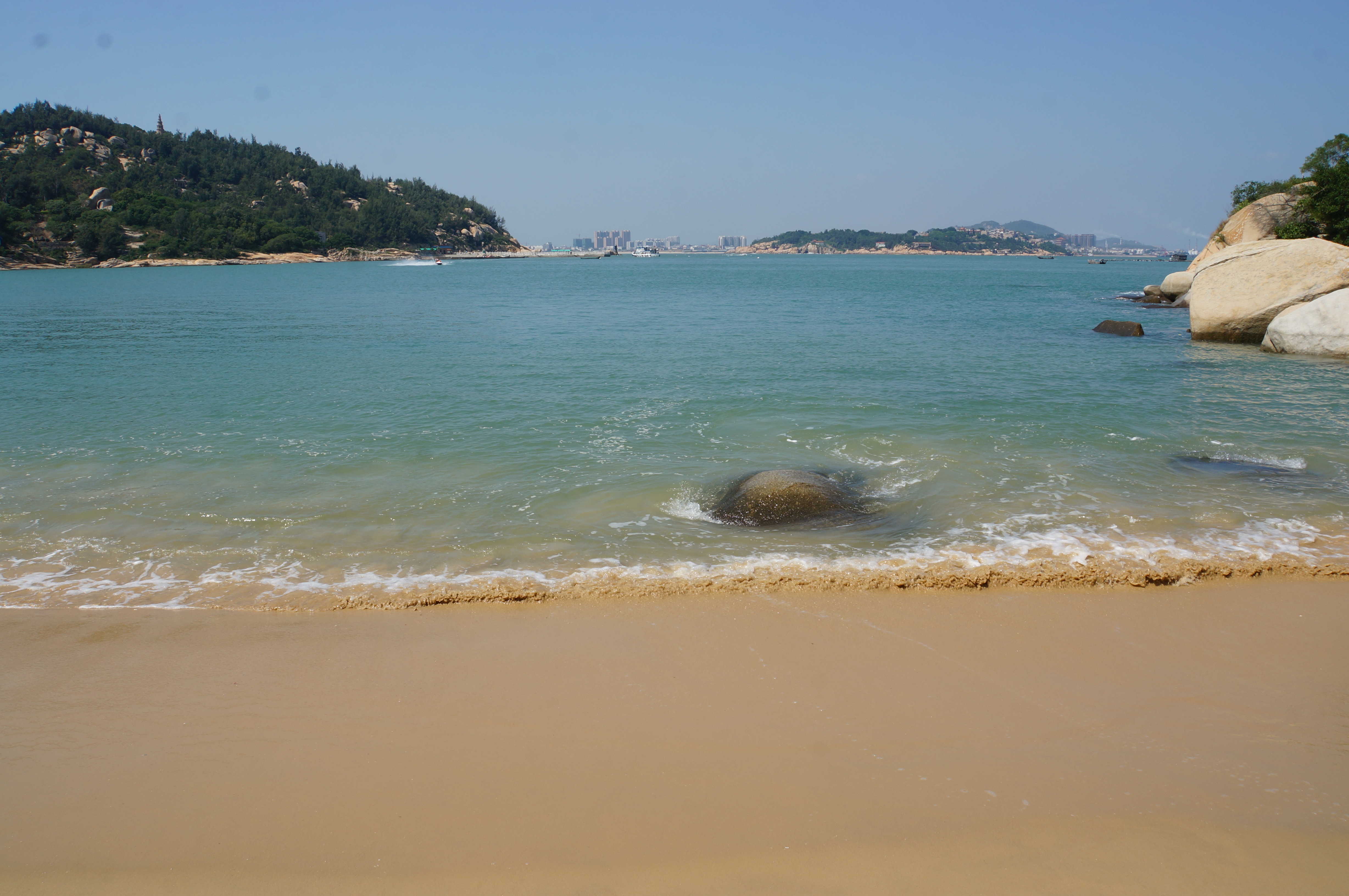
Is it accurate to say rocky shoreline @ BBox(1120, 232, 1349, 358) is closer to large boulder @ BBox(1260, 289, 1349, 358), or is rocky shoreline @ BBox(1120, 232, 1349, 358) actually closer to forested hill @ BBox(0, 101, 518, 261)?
large boulder @ BBox(1260, 289, 1349, 358)

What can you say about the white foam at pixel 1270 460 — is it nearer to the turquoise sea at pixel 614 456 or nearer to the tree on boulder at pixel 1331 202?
the turquoise sea at pixel 614 456

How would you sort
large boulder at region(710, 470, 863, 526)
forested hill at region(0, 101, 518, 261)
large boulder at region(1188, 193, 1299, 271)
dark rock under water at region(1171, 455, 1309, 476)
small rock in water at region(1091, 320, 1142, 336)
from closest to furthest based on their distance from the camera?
1. large boulder at region(710, 470, 863, 526)
2. dark rock under water at region(1171, 455, 1309, 476)
3. small rock in water at region(1091, 320, 1142, 336)
4. large boulder at region(1188, 193, 1299, 271)
5. forested hill at region(0, 101, 518, 261)

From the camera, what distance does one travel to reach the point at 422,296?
179ft

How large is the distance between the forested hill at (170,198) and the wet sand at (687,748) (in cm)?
13260

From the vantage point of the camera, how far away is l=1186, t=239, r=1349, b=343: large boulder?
19.8m

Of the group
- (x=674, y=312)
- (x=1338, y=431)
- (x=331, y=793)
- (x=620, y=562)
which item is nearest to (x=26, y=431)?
(x=620, y=562)

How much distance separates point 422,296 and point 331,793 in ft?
180

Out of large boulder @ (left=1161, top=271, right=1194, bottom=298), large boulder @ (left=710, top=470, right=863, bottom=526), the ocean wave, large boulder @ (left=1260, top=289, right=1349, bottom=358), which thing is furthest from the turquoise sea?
large boulder @ (left=1161, top=271, right=1194, bottom=298)

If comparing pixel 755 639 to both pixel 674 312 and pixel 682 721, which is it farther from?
pixel 674 312

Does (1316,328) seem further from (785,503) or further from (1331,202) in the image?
(785,503)

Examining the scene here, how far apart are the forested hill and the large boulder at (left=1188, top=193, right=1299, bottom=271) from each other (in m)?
136

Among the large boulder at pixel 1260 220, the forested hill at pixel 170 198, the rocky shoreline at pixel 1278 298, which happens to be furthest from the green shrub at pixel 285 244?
the rocky shoreline at pixel 1278 298

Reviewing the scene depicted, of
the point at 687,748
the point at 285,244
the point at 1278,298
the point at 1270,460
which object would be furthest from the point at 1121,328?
the point at 285,244

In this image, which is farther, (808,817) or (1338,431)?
(1338,431)
